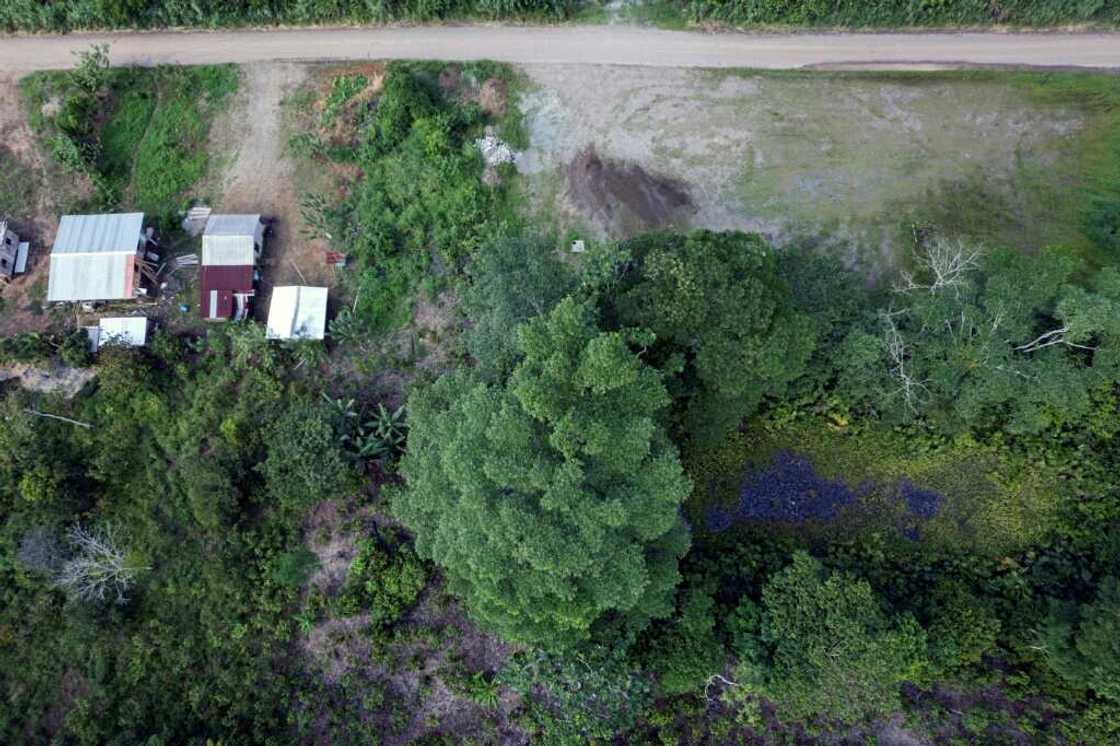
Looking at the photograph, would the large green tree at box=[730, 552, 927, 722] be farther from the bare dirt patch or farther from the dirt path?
the bare dirt patch

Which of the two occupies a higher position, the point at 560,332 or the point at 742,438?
the point at 560,332

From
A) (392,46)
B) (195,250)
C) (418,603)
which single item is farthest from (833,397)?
(195,250)

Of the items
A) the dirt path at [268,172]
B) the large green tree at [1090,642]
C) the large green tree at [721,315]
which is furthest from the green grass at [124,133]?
the large green tree at [1090,642]

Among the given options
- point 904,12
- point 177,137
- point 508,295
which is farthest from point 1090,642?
point 177,137

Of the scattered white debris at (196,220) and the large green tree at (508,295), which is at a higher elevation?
the scattered white debris at (196,220)

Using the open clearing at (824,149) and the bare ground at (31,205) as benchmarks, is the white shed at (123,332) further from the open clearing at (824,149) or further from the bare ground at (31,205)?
the open clearing at (824,149)

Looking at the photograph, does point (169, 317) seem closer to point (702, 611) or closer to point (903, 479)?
point (702, 611)
